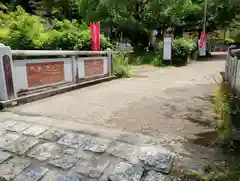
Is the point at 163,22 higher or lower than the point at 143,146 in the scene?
higher

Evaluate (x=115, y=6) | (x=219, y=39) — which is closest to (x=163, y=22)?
(x=115, y=6)

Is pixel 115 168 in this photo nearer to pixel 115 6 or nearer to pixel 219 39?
pixel 115 6

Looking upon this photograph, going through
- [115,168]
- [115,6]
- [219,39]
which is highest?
[115,6]

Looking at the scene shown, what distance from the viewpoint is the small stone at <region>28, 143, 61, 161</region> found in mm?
2176

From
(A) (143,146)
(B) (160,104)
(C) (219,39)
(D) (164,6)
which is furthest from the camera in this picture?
(C) (219,39)

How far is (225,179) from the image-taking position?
177cm

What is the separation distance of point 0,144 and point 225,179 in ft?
7.61

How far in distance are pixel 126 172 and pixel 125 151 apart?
35cm

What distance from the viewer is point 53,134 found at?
266 centimetres

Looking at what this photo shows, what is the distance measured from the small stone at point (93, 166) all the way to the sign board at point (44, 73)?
2.72 meters

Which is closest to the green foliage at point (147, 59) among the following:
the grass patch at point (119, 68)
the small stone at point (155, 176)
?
the grass patch at point (119, 68)

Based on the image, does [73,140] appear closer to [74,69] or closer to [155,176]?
[155,176]

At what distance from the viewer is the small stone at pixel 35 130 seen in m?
2.68

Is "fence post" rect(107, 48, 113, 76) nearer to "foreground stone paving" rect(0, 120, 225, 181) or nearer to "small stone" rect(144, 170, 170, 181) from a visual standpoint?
"foreground stone paving" rect(0, 120, 225, 181)
